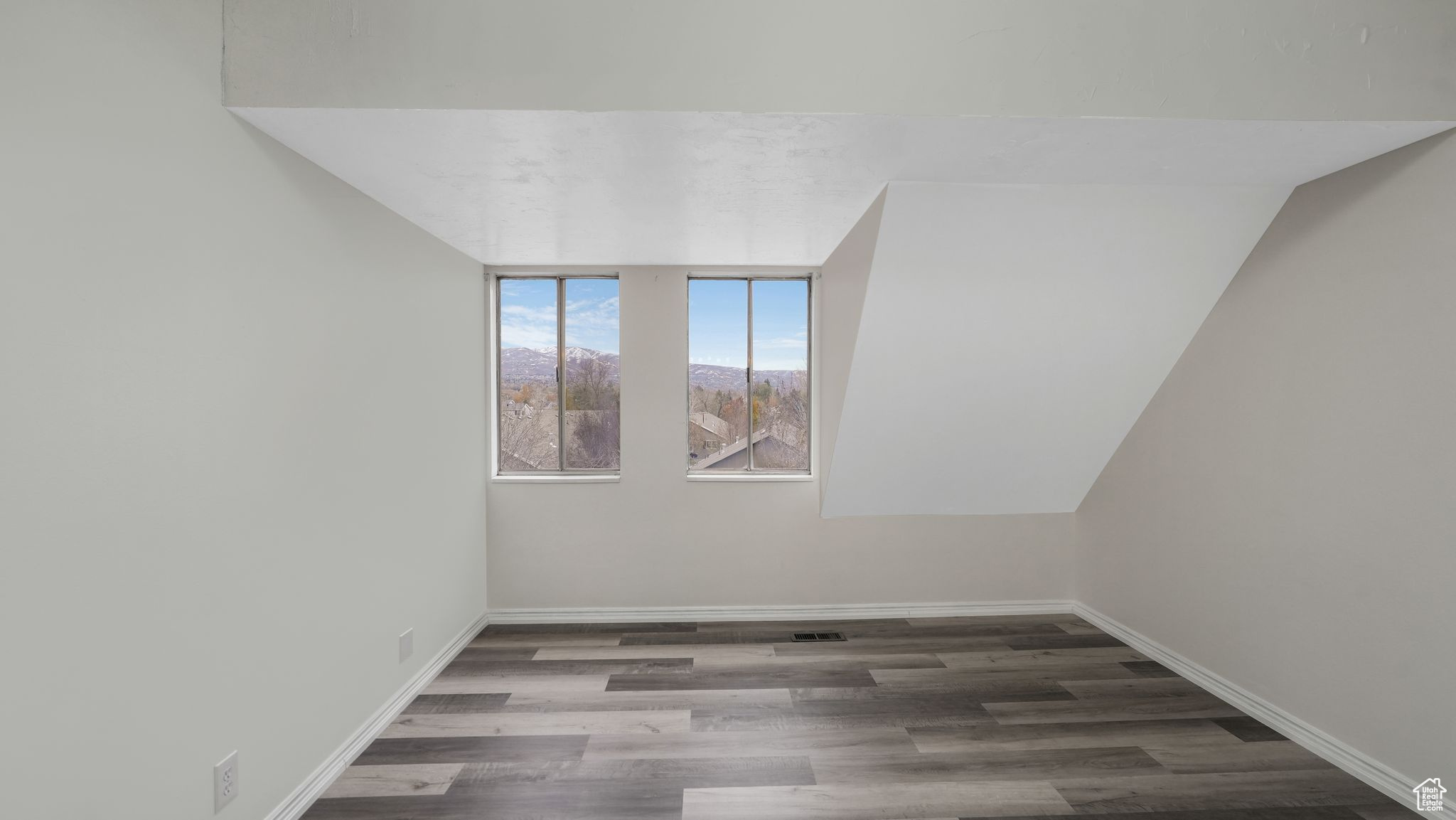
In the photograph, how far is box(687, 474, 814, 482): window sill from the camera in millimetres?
4156

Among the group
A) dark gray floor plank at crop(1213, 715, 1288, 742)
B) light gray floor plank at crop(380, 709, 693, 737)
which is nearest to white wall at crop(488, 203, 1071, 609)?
light gray floor plank at crop(380, 709, 693, 737)

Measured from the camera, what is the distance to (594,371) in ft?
14.0

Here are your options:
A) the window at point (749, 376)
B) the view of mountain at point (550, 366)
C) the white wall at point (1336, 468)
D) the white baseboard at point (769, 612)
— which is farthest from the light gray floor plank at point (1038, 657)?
the view of mountain at point (550, 366)

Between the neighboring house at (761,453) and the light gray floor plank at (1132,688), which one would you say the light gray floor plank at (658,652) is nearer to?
the neighboring house at (761,453)

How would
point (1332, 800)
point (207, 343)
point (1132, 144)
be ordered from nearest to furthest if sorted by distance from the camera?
point (207, 343), point (1132, 144), point (1332, 800)

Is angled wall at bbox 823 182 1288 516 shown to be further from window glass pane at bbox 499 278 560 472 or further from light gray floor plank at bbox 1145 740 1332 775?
window glass pane at bbox 499 278 560 472

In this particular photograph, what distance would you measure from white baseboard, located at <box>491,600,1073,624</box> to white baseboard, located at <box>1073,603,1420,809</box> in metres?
0.58

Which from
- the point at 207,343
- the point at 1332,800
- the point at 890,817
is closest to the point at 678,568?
the point at 890,817

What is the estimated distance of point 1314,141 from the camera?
6.91ft

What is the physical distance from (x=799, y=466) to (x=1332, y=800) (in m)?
2.87

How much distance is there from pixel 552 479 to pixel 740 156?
2.65m

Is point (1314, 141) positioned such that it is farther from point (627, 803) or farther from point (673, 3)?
point (627, 803)

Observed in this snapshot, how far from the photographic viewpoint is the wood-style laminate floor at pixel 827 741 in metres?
2.27

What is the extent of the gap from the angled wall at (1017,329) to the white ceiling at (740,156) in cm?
16
